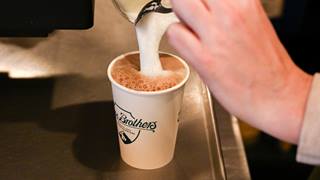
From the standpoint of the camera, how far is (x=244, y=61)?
558 millimetres

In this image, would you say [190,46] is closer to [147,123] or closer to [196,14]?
[196,14]

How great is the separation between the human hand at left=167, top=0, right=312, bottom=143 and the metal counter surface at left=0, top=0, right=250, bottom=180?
19 cm

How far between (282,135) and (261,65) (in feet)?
0.25

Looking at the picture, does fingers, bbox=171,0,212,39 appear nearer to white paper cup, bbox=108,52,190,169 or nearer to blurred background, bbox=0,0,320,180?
white paper cup, bbox=108,52,190,169

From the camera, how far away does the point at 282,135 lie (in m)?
0.58

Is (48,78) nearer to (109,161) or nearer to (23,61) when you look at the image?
(23,61)

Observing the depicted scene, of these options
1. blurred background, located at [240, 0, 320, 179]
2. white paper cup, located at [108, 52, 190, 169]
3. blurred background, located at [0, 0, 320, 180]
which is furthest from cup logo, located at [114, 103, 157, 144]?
blurred background, located at [240, 0, 320, 179]

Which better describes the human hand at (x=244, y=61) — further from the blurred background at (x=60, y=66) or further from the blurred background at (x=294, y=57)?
the blurred background at (x=294, y=57)

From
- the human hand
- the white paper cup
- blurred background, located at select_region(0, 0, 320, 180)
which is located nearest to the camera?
the human hand

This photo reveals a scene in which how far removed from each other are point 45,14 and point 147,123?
0.61 feet

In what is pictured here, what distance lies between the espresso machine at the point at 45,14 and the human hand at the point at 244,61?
0.19m

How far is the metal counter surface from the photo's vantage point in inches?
29.3

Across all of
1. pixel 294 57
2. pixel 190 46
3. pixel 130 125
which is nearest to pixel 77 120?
pixel 130 125

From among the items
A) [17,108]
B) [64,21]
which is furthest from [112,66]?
[17,108]
